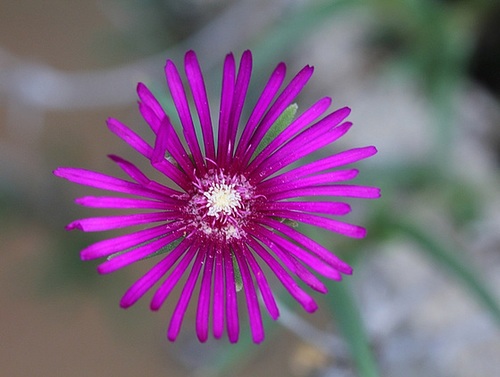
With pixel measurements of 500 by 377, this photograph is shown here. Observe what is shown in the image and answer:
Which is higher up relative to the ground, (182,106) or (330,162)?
(182,106)

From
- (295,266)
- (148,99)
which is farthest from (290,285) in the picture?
(148,99)

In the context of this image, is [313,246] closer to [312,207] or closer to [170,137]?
[312,207]

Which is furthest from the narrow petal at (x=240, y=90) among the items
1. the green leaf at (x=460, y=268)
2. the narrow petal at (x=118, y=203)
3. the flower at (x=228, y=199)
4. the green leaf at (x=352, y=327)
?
the green leaf at (x=460, y=268)

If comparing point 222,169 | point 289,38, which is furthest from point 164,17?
point 222,169

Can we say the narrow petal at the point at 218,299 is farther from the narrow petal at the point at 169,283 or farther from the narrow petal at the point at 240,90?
the narrow petal at the point at 240,90

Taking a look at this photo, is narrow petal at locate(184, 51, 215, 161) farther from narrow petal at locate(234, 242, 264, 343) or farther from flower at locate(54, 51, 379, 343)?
narrow petal at locate(234, 242, 264, 343)

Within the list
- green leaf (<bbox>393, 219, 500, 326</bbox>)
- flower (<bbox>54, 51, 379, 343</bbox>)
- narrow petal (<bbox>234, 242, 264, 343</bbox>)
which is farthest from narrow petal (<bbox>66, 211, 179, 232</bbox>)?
green leaf (<bbox>393, 219, 500, 326</bbox>)

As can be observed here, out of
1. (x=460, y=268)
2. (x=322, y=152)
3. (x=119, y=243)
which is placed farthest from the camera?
(x=322, y=152)
